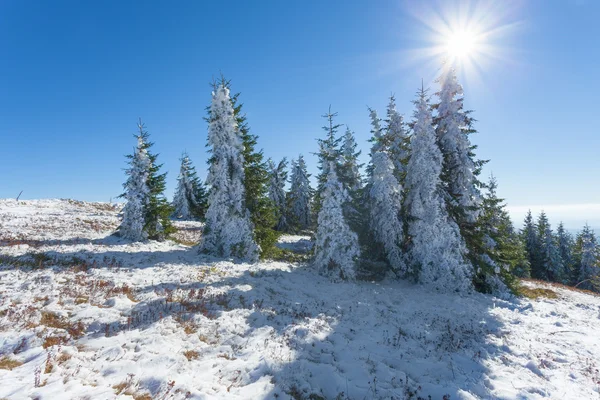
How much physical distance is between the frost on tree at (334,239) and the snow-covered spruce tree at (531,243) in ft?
155

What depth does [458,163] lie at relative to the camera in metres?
20.3

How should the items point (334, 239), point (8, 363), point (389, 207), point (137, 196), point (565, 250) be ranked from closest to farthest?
point (8, 363) < point (334, 239) < point (389, 207) < point (137, 196) < point (565, 250)

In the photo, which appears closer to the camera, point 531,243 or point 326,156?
point 326,156

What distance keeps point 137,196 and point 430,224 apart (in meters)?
22.1

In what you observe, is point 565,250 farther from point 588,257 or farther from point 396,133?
point 396,133

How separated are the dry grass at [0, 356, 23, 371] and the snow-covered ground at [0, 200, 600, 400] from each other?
18mm

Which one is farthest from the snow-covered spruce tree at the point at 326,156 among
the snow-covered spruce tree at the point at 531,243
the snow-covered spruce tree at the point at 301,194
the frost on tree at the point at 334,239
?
the snow-covered spruce tree at the point at 531,243

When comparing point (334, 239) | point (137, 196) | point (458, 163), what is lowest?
point (334, 239)

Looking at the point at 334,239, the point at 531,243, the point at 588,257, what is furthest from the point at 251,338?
the point at 588,257

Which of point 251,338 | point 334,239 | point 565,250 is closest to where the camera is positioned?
point 251,338

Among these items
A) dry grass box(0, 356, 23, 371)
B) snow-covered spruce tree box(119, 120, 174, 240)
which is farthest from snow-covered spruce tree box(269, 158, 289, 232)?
dry grass box(0, 356, 23, 371)

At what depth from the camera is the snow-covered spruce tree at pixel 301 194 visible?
2110 inches

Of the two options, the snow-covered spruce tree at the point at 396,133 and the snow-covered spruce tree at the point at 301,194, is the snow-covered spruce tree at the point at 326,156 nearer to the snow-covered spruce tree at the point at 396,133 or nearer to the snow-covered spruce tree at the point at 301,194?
the snow-covered spruce tree at the point at 396,133

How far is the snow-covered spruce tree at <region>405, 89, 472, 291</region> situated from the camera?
18.7 metres
